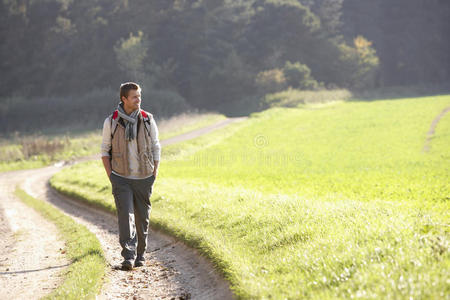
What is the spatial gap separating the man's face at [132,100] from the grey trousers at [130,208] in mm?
1229

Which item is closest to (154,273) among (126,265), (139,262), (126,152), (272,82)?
(139,262)

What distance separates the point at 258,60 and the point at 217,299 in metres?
Result: 78.4

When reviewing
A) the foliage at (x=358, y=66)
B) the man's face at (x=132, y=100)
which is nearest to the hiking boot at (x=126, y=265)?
the man's face at (x=132, y=100)

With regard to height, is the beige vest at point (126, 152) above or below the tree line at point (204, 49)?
below

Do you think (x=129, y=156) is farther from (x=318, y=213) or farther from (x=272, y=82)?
(x=272, y=82)

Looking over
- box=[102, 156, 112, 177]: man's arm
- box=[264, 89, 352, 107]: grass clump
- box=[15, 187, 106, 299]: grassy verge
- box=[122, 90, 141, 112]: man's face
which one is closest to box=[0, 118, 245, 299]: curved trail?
box=[15, 187, 106, 299]: grassy verge

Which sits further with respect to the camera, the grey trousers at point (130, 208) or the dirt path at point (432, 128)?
the dirt path at point (432, 128)

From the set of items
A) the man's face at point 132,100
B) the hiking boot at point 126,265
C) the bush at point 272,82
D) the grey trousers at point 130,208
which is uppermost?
the bush at point 272,82

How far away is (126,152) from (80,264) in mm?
2278

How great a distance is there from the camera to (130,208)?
25.3 feet

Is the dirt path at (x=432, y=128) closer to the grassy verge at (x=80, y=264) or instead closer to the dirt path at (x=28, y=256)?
the grassy verge at (x=80, y=264)

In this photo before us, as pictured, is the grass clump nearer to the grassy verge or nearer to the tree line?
the tree line

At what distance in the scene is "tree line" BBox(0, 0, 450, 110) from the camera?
71.5 m

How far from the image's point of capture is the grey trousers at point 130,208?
7.62 meters
